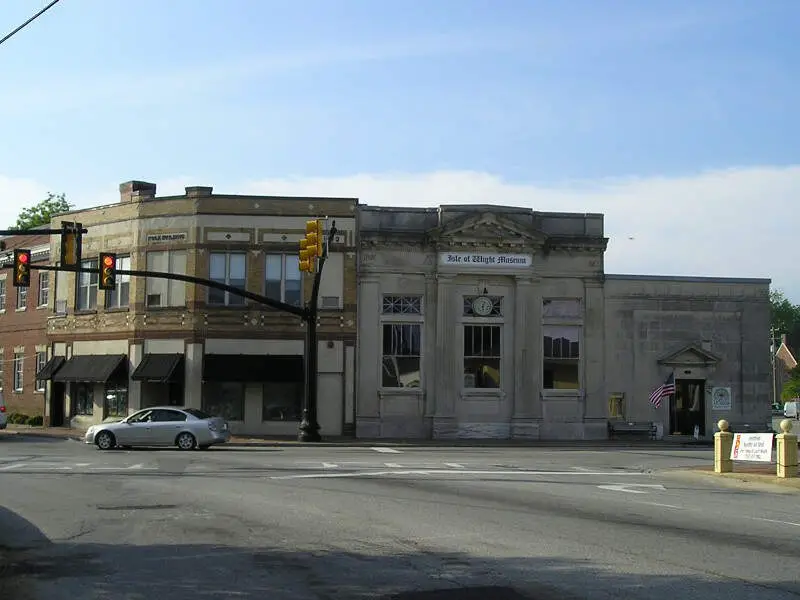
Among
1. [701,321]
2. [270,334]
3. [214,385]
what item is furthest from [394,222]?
[701,321]

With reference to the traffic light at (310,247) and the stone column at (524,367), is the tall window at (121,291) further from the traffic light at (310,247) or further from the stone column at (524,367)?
the stone column at (524,367)

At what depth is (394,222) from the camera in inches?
1567

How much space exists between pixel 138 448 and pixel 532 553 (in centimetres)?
2246

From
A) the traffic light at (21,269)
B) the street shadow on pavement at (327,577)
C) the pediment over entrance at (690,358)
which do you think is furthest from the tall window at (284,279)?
the street shadow on pavement at (327,577)

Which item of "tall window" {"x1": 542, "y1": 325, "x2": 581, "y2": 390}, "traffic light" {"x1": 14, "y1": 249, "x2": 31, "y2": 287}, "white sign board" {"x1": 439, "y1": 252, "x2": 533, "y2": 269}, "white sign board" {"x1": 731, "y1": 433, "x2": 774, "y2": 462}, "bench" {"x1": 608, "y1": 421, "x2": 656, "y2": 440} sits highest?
"white sign board" {"x1": 439, "y1": 252, "x2": 533, "y2": 269}

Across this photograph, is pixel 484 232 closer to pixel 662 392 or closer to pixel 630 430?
pixel 662 392

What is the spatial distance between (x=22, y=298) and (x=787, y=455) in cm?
3667

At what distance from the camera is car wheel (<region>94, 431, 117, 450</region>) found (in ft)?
99.3

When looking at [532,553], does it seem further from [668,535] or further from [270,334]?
[270,334]

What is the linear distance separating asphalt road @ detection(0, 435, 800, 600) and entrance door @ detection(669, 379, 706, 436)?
1905 cm

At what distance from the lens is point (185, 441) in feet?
99.1

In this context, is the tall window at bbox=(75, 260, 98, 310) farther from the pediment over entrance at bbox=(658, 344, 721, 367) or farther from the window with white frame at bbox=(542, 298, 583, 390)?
the pediment over entrance at bbox=(658, 344, 721, 367)

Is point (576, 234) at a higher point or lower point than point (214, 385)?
higher

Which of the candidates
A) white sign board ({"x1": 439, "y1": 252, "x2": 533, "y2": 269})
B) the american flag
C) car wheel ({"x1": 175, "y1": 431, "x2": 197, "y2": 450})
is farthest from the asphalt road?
the american flag
